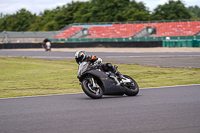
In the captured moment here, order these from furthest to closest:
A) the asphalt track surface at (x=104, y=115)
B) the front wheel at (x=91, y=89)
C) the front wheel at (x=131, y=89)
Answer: the front wheel at (x=131, y=89) → the front wheel at (x=91, y=89) → the asphalt track surface at (x=104, y=115)

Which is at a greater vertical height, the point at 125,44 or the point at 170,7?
the point at 170,7

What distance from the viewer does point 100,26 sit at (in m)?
55.9

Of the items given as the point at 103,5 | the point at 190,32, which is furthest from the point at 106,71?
the point at 103,5

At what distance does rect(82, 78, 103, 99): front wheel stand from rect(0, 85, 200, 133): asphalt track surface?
0.54 feet

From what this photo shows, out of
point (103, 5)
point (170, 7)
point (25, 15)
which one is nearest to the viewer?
point (170, 7)

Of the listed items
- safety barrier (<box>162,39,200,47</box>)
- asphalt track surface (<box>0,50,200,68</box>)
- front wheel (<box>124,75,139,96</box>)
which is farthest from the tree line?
front wheel (<box>124,75,139,96</box>)

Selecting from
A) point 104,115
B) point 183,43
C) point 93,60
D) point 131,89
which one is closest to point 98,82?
point 93,60

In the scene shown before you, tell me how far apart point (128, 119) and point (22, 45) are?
44.0m

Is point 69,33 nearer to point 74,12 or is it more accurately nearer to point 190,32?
point 190,32

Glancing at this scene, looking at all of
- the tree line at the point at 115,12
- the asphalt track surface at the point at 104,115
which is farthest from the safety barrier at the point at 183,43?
the tree line at the point at 115,12

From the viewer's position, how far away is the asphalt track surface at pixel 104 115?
4918 mm

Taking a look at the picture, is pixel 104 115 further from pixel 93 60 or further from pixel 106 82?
pixel 93 60

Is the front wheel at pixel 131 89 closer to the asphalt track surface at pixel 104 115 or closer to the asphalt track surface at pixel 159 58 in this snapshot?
the asphalt track surface at pixel 104 115

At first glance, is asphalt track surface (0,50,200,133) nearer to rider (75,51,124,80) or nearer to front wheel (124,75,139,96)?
front wheel (124,75,139,96)
